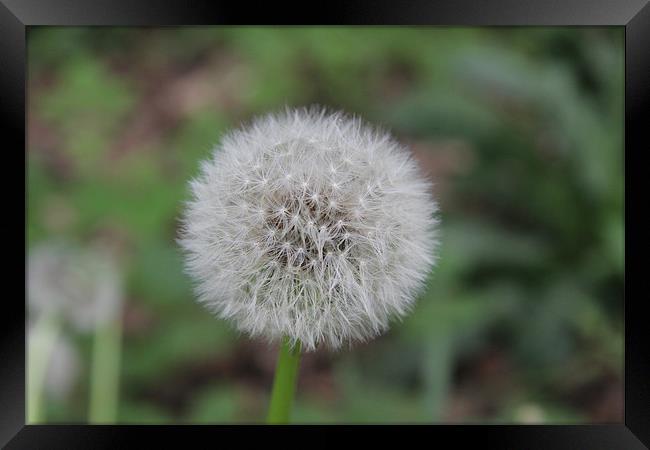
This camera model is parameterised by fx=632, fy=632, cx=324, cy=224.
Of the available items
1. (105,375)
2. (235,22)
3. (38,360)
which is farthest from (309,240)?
(105,375)

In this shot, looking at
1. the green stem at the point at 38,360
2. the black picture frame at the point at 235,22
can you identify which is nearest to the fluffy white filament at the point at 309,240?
the black picture frame at the point at 235,22

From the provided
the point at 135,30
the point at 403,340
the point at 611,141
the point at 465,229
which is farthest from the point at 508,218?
the point at 135,30

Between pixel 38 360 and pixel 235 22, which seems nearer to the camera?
pixel 235 22

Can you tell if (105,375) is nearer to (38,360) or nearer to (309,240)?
(38,360)

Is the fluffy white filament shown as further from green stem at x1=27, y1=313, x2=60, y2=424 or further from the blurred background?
the blurred background

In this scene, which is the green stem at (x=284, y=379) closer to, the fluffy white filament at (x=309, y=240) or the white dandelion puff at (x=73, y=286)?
the fluffy white filament at (x=309, y=240)

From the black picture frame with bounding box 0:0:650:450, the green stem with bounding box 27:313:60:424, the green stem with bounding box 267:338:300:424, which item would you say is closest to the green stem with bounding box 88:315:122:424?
the green stem with bounding box 27:313:60:424
